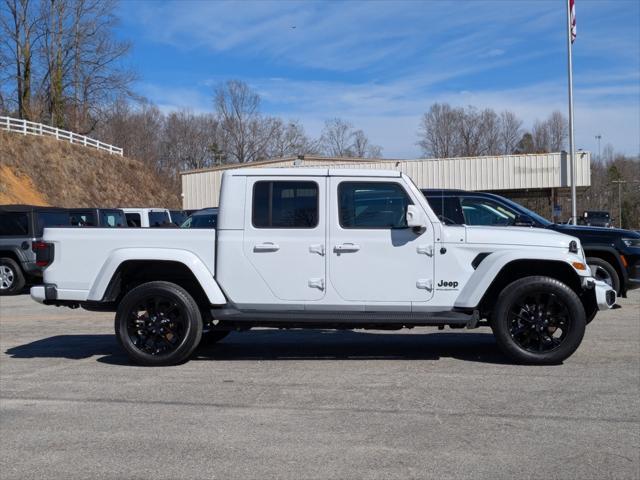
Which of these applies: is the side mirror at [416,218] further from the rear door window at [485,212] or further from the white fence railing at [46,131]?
the white fence railing at [46,131]

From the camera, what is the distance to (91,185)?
46344 millimetres

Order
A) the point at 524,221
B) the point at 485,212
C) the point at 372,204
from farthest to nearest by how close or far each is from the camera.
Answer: the point at 485,212
the point at 524,221
the point at 372,204

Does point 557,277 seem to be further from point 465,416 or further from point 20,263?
point 20,263

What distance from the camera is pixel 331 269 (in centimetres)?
723

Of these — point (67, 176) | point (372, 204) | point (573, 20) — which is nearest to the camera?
point (372, 204)

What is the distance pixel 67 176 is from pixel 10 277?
3045 cm

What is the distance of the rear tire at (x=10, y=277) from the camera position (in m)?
15.9

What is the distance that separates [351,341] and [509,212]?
4137 mm

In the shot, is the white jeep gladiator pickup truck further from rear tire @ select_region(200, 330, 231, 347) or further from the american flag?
the american flag

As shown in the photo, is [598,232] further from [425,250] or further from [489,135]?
[489,135]

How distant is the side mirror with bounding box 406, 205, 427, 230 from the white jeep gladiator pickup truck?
0.02 meters

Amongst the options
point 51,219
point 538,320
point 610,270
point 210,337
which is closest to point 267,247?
point 210,337

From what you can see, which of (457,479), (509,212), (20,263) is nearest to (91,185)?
(20,263)

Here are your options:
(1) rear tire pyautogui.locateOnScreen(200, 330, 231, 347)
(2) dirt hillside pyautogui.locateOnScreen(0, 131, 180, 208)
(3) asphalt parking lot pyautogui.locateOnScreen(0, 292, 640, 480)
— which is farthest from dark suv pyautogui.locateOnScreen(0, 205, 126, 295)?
(2) dirt hillside pyautogui.locateOnScreen(0, 131, 180, 208)
